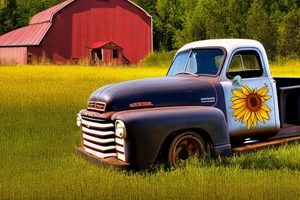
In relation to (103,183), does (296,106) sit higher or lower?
higher

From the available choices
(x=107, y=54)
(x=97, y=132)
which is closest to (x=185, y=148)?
(x=97, y=132)

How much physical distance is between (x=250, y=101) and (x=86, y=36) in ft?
123

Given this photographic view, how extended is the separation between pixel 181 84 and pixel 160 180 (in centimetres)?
145

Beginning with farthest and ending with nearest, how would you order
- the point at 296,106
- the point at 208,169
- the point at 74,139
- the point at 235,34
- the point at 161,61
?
the point at 235,34
the point at 161,61
the point at 74,139
the point at 296,106
the point at 208,169

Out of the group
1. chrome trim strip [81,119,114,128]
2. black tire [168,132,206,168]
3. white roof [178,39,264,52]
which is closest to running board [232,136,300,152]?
black tire [168,132,206,168]

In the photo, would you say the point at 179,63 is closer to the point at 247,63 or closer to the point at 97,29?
the point at 247,63

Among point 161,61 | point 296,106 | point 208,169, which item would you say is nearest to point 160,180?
point 208,169

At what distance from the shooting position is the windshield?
26.2ft

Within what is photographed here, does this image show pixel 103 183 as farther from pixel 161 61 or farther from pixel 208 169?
pixel 161 61

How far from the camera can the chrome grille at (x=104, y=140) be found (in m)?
6.87

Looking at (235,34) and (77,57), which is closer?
(77,57)

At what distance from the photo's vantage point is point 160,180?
6543 mm

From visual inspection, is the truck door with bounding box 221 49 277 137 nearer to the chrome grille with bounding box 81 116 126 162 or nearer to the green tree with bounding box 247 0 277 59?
the chrome grille with bounding box 81 116 126 162

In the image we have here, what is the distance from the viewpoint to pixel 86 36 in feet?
146
